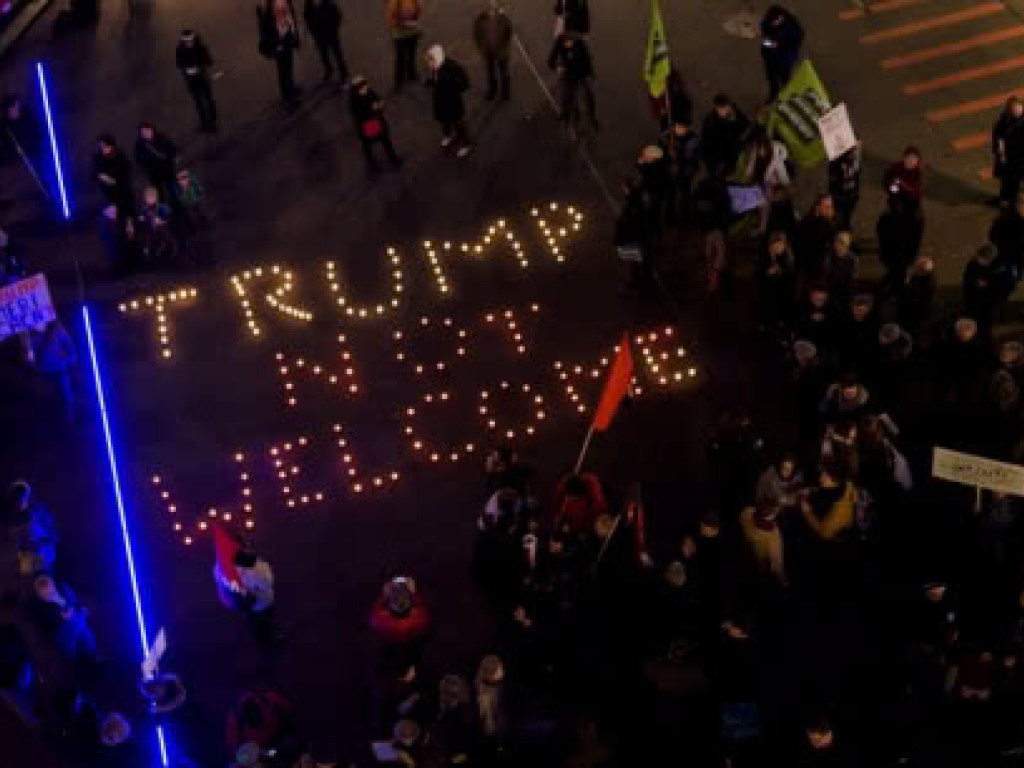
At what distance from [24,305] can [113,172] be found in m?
2.86

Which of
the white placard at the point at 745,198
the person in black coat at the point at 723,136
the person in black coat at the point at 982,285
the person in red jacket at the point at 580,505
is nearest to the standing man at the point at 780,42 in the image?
the person in black coat at the point at 723,136

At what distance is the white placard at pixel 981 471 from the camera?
11.5 meters

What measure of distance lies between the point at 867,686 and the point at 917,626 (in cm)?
98

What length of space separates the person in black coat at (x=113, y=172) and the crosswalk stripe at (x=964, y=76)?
975cm

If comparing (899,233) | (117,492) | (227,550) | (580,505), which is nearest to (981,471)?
(580,505)

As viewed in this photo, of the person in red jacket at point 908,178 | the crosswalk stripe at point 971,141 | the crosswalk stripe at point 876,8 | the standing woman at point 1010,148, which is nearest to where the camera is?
the person in red jacket at point 908,178

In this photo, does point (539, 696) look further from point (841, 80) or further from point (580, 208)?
point (841, 80)

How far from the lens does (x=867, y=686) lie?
12273 millimetres

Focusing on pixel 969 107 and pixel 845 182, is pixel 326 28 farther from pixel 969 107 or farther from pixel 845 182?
pixel 969 107

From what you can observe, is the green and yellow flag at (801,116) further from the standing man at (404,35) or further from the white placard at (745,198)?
the standing man at (404,35)

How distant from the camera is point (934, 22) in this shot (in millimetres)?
18969

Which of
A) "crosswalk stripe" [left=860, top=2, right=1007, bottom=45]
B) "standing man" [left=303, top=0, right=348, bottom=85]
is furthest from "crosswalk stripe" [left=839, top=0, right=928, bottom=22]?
"standing man" [left=303, top=0, right=348, bottom=85]

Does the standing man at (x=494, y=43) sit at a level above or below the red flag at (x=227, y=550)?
above

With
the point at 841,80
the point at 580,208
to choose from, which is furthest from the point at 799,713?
the point at 841,80
